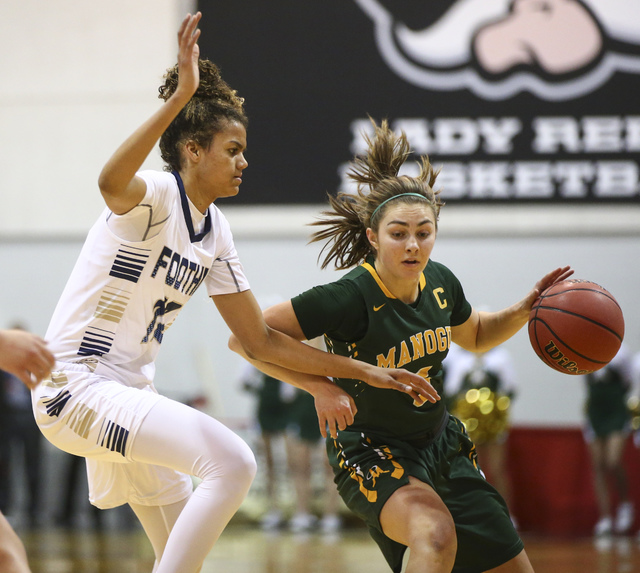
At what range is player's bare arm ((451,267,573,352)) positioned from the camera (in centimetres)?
347

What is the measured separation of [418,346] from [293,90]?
23.0ft

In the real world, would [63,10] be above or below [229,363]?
above

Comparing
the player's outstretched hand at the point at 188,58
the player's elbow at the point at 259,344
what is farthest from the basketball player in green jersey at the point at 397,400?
the player's outstretched hand at the point at 188,58

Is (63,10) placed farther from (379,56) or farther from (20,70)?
(379,56)

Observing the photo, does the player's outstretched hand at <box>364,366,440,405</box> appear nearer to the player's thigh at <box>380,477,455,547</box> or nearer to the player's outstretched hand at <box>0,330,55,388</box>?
the player's thigh at <box>380,477,455,547</box>

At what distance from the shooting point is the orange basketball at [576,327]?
10.8ft

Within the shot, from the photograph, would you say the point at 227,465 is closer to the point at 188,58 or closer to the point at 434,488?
the point at 434,488

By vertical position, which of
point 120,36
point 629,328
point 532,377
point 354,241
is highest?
point 120,36

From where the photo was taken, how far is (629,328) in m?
9.24

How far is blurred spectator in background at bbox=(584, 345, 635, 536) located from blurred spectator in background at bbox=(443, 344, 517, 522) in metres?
0.78

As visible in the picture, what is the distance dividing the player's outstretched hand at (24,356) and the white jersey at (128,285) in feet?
1.57

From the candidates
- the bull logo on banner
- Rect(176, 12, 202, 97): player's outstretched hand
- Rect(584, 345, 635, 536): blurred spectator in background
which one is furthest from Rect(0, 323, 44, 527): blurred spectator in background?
Rect(176, 12, 202, 97): player's outstretched hand

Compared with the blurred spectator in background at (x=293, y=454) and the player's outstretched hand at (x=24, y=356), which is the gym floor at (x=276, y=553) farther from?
the player's outstretched hand at (x=24, y=356)

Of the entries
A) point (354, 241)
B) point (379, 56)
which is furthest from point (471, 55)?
point (354, 241)
